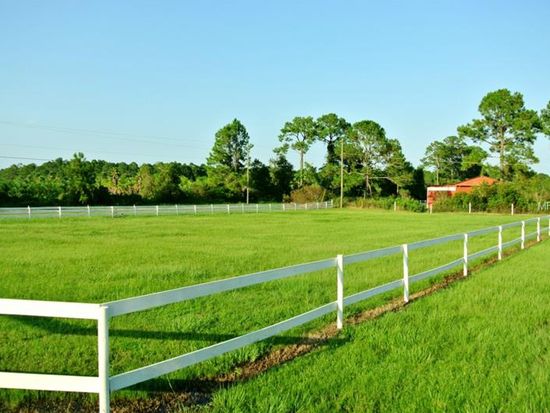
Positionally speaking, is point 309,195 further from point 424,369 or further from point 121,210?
point 424,369

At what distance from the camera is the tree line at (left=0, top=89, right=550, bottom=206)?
6319 centimetres

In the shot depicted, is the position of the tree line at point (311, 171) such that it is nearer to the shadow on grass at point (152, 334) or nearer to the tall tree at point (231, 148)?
the tall tree at point (231, 148)

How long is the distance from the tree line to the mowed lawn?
58.0 meters

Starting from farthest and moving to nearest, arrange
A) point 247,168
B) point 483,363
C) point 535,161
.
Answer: point 247,168, point 535,161, point 483,363

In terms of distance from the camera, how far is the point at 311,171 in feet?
304

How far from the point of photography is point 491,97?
77.2m

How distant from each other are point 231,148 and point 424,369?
8640cm

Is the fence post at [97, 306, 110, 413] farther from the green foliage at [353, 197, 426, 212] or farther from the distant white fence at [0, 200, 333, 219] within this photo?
the green foliage at [353, 197, 426, 212]

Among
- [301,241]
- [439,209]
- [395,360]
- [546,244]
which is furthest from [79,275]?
[439,209]

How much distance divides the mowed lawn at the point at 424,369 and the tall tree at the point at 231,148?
81.9m

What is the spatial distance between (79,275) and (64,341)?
5937mm

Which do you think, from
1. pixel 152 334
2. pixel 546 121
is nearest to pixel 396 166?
pixel 546 121

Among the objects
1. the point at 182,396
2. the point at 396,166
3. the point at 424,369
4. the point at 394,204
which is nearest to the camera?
the point at 182,396

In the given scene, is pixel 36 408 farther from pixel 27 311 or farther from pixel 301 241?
pixel 301 241
